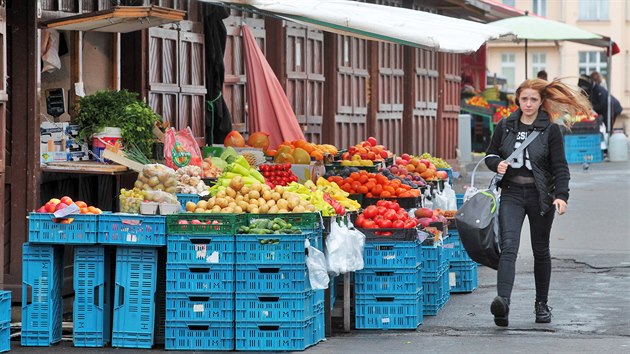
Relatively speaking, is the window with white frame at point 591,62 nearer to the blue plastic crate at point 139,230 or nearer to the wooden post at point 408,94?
the wooden post at point 408,94

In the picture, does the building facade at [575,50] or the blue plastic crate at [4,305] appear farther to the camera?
the building facade at [575,50]

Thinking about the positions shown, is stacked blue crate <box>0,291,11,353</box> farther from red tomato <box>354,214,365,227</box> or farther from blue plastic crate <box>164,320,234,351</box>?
red tomato <box>354,214,365,227</box>

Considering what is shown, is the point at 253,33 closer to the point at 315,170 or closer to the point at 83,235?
the point at 315,170

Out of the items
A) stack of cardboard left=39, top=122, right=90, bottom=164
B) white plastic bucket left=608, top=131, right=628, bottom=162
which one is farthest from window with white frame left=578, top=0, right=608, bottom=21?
stack of cardboard left=39, top=122, right=90, bottom=164

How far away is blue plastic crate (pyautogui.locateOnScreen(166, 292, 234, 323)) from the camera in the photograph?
9.60 metres

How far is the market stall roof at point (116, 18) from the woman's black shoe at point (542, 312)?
11.8 ft

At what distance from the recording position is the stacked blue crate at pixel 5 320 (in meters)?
9.19

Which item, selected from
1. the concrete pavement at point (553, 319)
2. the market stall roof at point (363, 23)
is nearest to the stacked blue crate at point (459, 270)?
the concrete pavement at point (553, 319)

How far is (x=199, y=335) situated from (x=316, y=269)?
893mm

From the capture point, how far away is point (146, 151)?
Answer: 472 inches

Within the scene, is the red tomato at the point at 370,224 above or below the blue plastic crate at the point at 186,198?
below

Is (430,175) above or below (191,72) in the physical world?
below

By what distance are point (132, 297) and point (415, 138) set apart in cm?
1577

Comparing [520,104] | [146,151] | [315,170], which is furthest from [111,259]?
[315,170]
